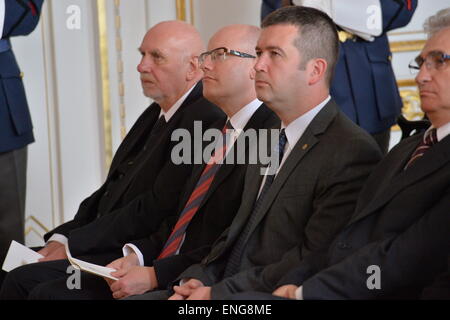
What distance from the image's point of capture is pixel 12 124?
3920 millimetres

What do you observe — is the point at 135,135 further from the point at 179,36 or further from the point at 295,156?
the point at 295,156

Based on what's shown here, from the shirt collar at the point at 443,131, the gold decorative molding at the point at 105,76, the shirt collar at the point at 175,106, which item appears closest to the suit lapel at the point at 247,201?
the shirt collar at the point at 443,131

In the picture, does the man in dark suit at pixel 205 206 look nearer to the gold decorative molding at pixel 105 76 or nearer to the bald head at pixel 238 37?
the bald head at pixel 238 37

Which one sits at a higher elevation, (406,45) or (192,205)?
(406,45)

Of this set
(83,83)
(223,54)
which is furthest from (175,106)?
(83,83)

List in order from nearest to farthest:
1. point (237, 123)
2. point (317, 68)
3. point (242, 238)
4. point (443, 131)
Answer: point (443, 131), point (242, 238), point (317, 68), point (237, 123)

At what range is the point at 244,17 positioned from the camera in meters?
5.14

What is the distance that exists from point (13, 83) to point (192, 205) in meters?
1.41

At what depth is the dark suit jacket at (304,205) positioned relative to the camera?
2.37 meters

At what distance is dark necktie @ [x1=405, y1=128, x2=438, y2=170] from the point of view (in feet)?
7.27
